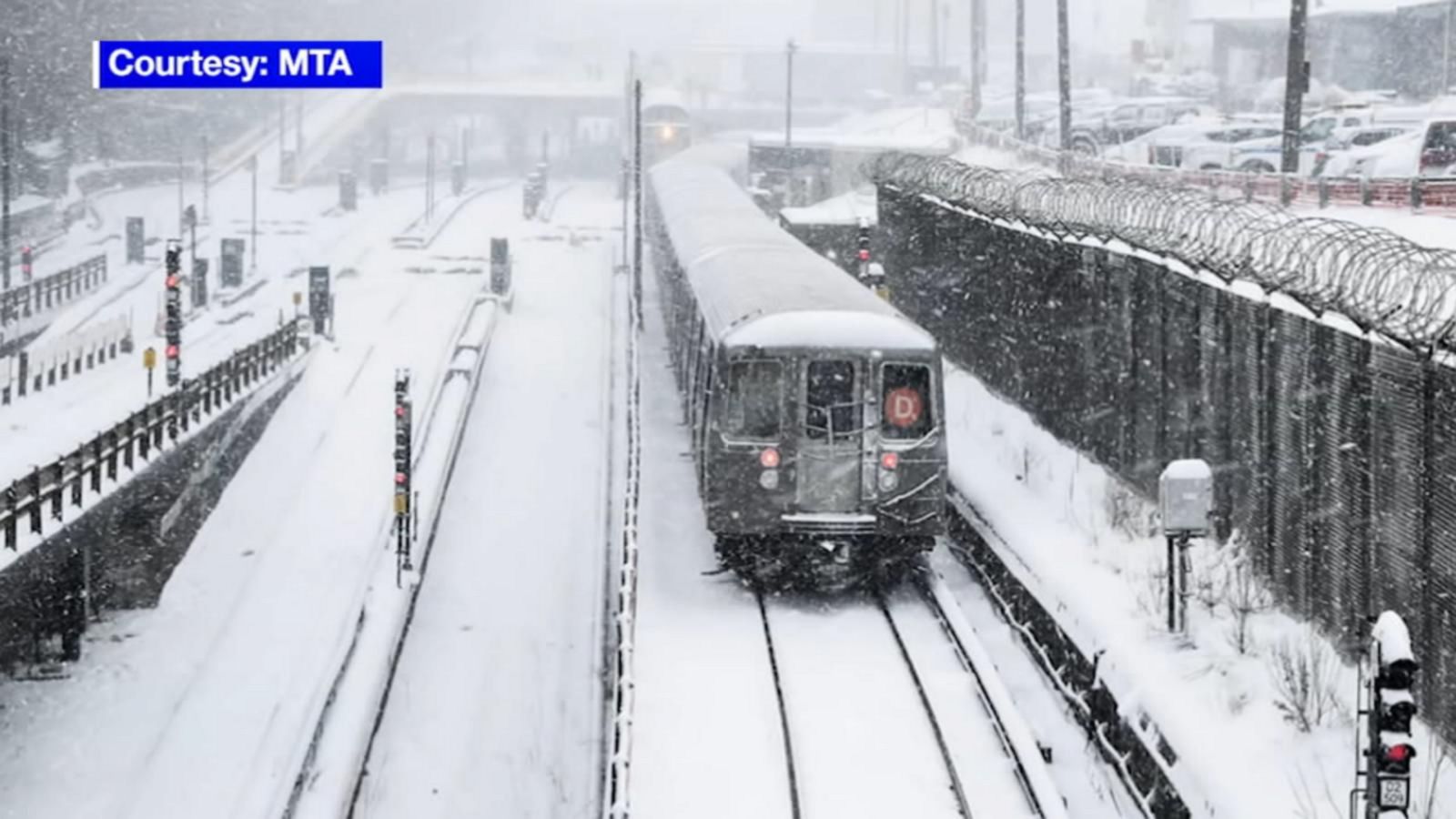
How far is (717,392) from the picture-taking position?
62.1ft

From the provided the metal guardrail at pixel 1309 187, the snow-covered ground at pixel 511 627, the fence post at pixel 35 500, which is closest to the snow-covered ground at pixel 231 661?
the snow-covered ground at pixel 511 627

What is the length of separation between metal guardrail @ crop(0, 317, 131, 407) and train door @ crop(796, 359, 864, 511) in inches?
742

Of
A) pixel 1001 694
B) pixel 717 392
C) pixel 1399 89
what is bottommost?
pixel 1001 694

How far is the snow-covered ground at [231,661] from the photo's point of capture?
18531mm

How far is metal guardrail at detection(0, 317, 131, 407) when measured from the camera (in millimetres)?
33875

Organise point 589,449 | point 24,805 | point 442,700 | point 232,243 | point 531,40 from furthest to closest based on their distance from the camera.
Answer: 1. point 531,40
2. point 232,243
3. point 589,449
4. point 442,700
5. point 24,805

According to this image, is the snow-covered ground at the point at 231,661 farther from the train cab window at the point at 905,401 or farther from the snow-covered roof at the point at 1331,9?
the snow-covered roof at the point at 1331,9

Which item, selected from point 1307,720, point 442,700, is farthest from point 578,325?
point 1307,720

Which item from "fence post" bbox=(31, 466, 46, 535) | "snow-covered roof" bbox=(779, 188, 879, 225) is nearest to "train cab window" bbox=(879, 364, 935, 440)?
"fence post" bbox=(31, 466, 46, 535)

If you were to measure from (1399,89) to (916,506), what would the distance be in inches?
1890

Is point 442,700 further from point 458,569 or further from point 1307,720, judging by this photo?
point 1307,720

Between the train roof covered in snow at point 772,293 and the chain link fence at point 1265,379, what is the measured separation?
2.63 m

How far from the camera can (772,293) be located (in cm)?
2036

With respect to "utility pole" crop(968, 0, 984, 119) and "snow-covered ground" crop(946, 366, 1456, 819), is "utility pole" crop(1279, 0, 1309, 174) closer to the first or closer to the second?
"snow-covered ground" crop(946, 366, 1456, 819)
